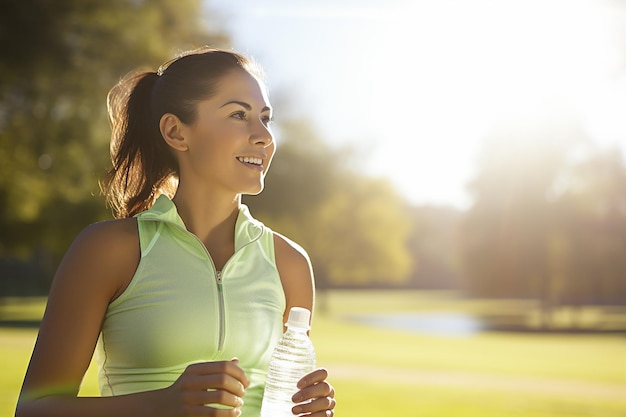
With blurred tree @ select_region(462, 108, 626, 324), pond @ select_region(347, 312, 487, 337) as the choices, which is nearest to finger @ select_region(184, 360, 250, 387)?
pond @ select_region(347, 312, 487, 337)

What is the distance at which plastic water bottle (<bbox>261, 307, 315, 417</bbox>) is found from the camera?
95.0 inches

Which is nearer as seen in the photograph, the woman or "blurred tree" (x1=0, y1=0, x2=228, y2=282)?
the woman

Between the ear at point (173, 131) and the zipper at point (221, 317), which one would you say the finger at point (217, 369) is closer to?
the zipper at point (221, 317)

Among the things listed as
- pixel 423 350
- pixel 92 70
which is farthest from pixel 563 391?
pixel 92 70

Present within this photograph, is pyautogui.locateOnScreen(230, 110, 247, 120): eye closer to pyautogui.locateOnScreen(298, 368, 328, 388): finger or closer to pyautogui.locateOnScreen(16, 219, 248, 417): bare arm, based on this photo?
pyautogui.locateOnScreen(16, 219, 248, 417): bare arm

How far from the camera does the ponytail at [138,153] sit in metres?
2.82

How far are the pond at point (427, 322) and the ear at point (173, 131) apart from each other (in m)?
38.1

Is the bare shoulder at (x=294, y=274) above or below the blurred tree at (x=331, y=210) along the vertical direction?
below

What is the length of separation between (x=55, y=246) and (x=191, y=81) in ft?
142

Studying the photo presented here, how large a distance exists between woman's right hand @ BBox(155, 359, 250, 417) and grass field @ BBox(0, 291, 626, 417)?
847 cm

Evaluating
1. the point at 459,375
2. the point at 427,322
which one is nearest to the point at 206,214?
the point at 459,375

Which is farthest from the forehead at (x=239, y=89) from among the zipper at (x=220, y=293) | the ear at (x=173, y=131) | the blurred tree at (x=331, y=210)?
the blurred tree at (x=331, y=210)

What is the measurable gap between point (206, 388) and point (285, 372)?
436 mm

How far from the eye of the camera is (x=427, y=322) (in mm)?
48875
